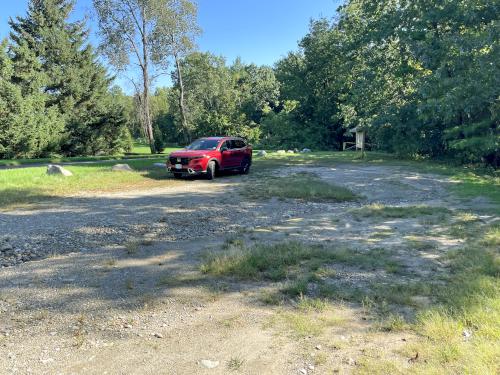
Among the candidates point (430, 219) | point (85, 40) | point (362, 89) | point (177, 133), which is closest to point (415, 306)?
point (430, 219)

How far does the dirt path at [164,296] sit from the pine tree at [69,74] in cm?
2654

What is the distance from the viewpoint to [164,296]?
14.9ft

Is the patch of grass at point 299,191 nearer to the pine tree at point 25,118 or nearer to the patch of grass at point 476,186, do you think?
the patch of grass at point 476,186

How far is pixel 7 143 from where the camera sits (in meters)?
26.3

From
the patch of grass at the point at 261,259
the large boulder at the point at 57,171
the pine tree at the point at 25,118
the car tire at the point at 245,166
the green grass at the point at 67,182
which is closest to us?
A: the patch of grass at the point at 261,259

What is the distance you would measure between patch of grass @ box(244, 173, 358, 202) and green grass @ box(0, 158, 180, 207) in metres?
3.69

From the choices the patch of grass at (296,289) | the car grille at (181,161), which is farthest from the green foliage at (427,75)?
the patch of grass at (296,289)

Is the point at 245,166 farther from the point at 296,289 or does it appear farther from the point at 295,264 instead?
the point at 296,289

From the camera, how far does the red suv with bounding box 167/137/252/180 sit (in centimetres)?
1559

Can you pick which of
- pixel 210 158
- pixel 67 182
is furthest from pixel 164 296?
pixel 210 158

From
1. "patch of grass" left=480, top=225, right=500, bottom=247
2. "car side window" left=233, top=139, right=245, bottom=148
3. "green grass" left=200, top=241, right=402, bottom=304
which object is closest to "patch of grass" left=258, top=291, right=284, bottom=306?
"green grass" left=200, top=241, right=402, bottom=304

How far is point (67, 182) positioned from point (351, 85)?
88.2 ft

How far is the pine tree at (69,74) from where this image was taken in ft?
105

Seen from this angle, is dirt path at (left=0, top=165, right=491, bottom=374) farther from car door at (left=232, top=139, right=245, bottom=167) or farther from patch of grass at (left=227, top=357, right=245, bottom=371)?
car door at (left=232, top=139, right=245, bottom=167)
